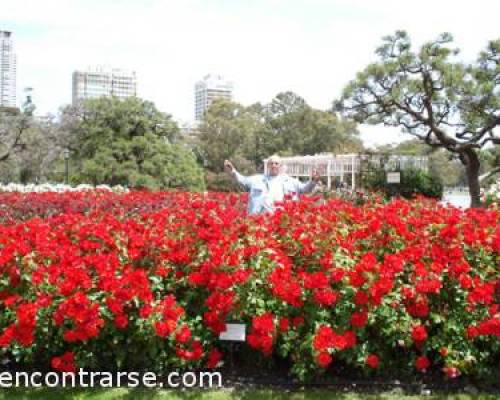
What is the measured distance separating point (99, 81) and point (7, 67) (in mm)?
22994

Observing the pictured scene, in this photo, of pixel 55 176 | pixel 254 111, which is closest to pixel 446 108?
pixel 55 176

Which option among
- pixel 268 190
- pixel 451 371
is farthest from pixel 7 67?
pixel 451 371

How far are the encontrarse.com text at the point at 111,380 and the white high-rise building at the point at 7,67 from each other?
192 ft

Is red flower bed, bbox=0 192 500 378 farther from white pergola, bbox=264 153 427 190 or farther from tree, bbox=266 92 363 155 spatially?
tree, bbox=266 92 363 155

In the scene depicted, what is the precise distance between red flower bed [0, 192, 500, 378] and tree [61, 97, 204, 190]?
15.1 meters

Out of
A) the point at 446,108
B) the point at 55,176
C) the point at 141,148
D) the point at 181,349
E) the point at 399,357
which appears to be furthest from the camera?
the point at 55,176

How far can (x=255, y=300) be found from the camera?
3459 mm

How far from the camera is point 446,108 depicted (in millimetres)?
15383

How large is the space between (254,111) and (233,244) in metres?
46.6

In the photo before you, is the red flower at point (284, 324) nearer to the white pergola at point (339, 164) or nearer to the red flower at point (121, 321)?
the red flower at point (121, 321)

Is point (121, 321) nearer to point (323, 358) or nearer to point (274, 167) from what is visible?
point (323, 358)

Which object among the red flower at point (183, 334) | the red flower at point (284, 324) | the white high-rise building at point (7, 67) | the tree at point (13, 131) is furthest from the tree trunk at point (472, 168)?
the white high-rise building at point (7, 67)

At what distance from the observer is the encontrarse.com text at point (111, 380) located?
359 centimetres

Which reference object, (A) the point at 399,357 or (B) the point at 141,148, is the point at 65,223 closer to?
(A) the point at 399,357
